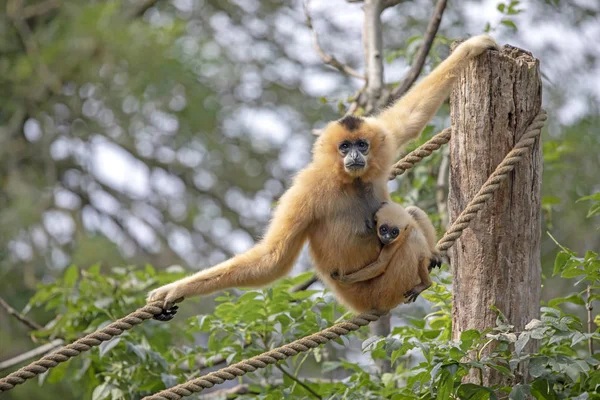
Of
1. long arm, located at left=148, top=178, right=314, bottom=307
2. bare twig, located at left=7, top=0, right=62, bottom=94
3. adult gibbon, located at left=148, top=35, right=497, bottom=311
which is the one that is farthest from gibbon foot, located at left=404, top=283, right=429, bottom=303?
bare twig, located at left=7, top=0, right=62, bottom=94

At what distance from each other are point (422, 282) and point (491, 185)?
2.50ft

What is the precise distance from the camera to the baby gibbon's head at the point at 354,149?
4473mm

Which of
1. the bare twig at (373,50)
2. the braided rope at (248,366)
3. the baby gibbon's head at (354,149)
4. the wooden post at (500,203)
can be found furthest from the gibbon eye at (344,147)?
the bare twig at (373,50)

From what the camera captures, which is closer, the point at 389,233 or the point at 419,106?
the point at 389,233

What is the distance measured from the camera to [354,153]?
4.43 meters

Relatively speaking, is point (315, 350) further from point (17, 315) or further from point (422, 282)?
point (17, 315)

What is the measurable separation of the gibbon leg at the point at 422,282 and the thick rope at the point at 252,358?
270 millimetres

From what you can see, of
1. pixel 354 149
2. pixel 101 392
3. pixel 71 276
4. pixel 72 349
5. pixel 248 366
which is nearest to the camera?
pixel 72 349

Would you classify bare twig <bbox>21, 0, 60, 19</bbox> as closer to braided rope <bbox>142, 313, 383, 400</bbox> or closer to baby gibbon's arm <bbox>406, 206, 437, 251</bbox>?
baby gibbon's arm <bbox>406, 206, 437, 251</bbox>

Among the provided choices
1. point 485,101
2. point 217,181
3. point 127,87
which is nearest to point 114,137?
point 127,87

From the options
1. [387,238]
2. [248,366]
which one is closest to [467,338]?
[387,238]

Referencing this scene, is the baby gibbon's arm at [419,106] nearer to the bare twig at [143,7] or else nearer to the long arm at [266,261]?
the long arm at [266,261]

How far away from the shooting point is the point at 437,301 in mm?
4719

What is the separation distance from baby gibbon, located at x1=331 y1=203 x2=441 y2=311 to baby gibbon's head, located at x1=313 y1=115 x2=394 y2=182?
0.88ft
